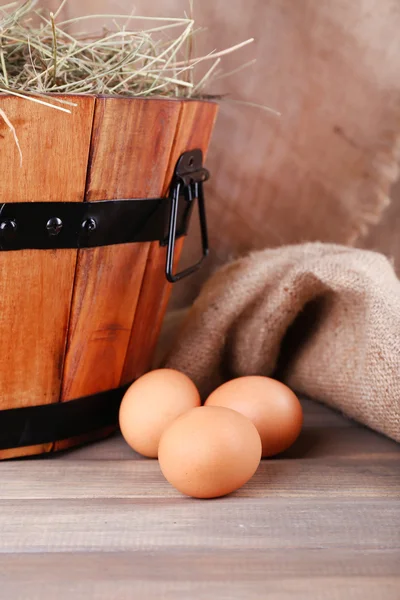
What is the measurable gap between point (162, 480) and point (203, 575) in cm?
22

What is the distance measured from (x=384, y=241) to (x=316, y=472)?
30.3 inches

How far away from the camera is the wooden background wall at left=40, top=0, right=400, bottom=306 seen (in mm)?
1451

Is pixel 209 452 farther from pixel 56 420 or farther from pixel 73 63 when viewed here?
pixel 73 63

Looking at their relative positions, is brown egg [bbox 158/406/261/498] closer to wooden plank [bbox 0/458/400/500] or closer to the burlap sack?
wooden plank [bbox 0/458/400/500]

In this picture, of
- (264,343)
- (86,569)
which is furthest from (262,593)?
(264,343)

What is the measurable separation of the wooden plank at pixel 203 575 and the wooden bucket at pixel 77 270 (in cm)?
27

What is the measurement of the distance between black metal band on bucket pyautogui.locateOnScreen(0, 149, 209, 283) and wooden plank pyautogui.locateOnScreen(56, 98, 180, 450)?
0.01 meters

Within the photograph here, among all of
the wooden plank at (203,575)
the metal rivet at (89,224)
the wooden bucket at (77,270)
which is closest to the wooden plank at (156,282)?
the wooden bucket at (77,270)

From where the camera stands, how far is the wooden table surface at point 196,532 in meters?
0.72

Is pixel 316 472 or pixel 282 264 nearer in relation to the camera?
pixel 316 472

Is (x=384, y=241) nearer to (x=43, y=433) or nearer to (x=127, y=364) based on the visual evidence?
(x=127, y=364)

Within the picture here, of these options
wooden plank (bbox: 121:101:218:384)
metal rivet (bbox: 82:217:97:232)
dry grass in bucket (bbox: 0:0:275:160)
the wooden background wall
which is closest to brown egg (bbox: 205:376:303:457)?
wooden plank (bbox: 121:101:218:384)

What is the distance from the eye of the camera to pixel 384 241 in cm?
161

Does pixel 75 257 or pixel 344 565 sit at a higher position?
pixel 75 257
